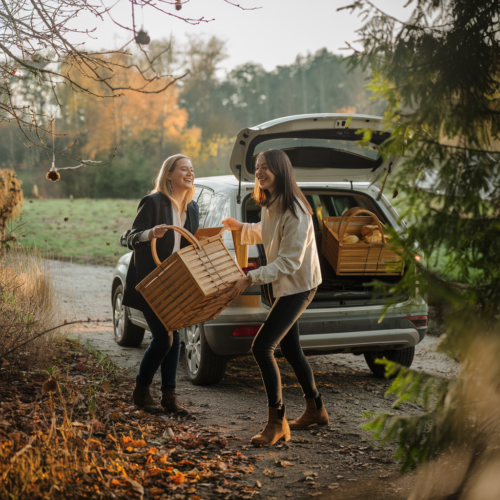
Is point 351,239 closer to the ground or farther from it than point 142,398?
farther from it

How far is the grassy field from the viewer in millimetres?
15805

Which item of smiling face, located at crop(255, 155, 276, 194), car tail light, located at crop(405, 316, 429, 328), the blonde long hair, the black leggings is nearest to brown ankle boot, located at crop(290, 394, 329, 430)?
the black leggings

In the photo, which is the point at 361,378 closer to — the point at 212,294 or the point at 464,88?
the point at 212,294

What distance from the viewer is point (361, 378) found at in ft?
17.6

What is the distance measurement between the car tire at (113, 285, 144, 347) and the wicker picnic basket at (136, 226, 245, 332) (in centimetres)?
254

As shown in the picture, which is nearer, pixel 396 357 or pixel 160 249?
pixel 160 249

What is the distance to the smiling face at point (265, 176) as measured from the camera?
359 cm

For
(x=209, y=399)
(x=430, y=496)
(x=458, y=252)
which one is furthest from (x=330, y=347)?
(x=458, y=252)

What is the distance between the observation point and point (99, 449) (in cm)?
305

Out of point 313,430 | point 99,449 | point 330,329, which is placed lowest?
point 313,430

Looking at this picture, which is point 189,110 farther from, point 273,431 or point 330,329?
point 273,431

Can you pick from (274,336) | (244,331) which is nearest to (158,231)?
(274,336)

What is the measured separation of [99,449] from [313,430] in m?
1.54

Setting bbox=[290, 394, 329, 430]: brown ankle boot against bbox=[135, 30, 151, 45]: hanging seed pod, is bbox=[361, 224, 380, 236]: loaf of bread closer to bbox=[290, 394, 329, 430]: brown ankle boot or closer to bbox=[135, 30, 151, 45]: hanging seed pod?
bbox=[290, 394, 329, 430]: brown ankle boot
